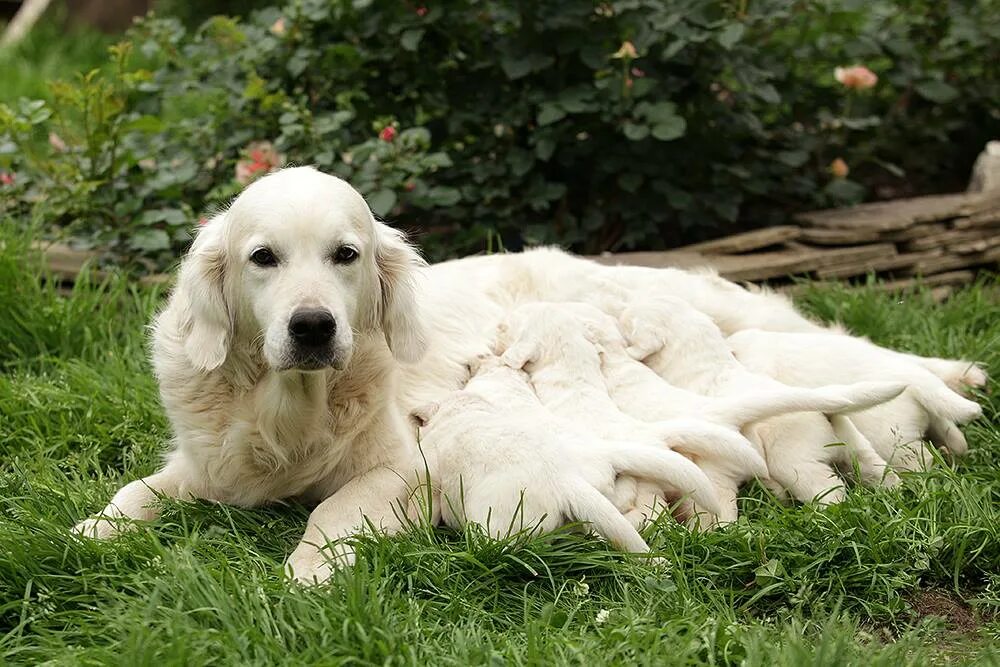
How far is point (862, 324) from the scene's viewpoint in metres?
4.75

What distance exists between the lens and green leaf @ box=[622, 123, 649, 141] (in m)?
4.84

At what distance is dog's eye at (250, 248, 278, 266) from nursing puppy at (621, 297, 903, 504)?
52.7 inches

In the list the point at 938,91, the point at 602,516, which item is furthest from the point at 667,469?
the point at 938,91

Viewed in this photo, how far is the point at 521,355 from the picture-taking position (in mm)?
3773

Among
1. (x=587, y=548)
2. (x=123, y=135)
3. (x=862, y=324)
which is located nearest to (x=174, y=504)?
(x=587, y=548)

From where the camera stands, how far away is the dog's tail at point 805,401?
329 cm

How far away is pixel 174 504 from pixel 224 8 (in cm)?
643

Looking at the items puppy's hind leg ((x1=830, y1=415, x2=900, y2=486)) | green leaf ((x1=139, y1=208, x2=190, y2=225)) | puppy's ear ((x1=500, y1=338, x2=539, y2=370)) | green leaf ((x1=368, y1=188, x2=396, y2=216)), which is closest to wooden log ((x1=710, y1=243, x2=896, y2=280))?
green leaf ((x1=368, y1=188, x2=396, y2=216))

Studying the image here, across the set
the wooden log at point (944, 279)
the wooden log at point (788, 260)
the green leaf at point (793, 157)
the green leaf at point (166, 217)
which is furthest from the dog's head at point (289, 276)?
the wooden log at point (944, 279)

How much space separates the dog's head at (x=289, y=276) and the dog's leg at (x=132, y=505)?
0.42 m

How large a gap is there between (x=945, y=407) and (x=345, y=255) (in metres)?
1.92

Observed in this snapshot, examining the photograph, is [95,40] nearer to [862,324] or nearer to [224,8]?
[224,8]

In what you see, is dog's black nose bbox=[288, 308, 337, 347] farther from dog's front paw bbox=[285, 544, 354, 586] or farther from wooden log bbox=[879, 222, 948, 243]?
wooden log bbox=[879, 222, 948, 243]

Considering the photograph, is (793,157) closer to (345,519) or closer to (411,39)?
(411,39)
